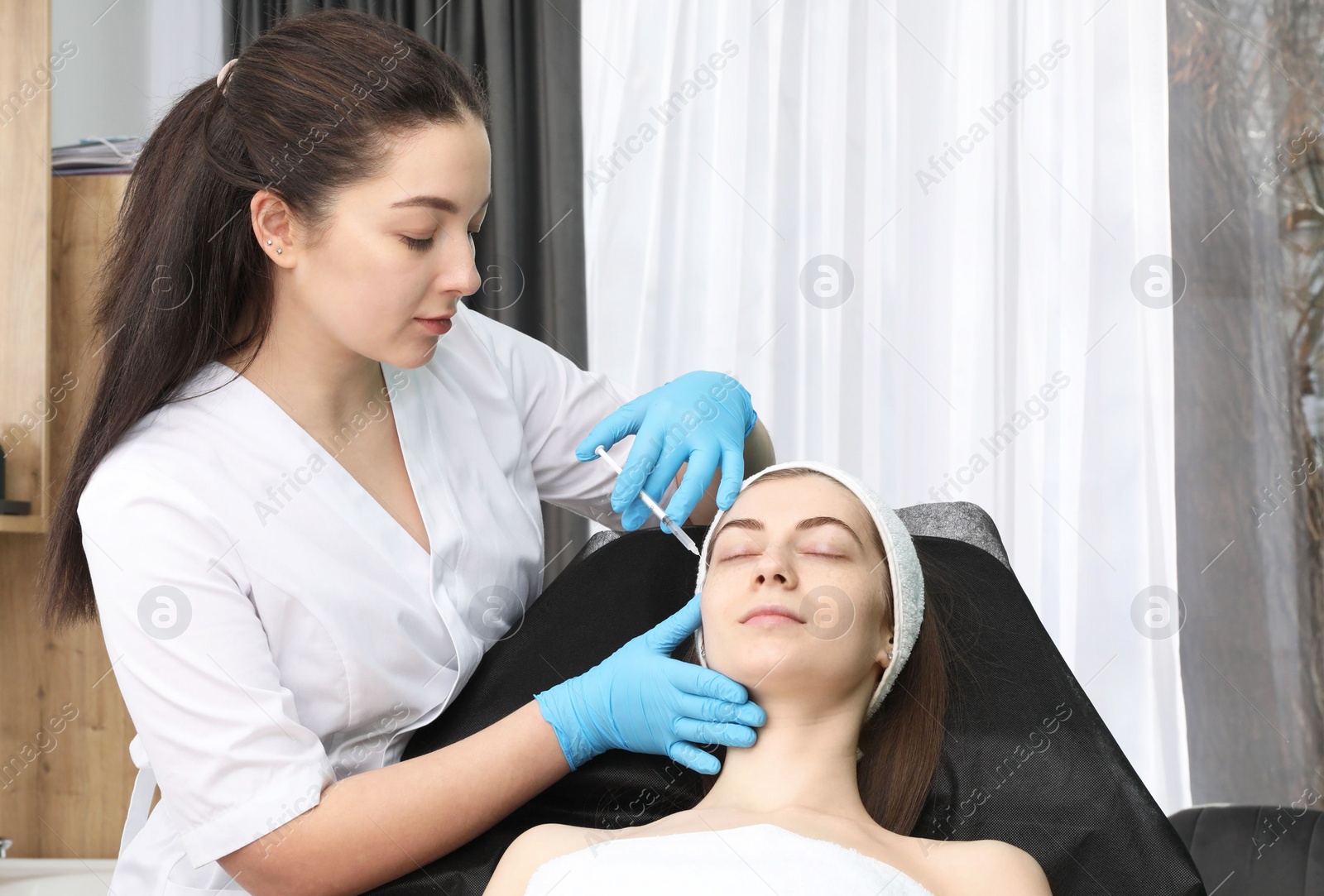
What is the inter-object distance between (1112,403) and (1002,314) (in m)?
0.31

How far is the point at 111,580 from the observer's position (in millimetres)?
1116

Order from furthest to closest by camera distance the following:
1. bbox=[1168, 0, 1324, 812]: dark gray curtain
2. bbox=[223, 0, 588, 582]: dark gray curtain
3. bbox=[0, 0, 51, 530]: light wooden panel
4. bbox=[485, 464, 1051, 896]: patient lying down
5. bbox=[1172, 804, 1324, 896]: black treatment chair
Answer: bbox=[223, 0, 588, 582]: dark gray curtain
bbox=[1168, 0, 1324, 812]: dark gray curtain
bbox=[0, 0, 51, 530]: light wooden panel
bbox=[1172, 804, 1324, 896]: black treatment chair
bbox=[485, 464, 1051, 896]: patient lying down

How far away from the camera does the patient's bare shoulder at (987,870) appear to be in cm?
104

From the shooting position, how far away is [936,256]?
2.45 meters

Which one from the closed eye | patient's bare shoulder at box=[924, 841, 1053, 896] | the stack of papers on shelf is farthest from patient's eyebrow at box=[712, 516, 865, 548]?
the stack of papers on shelf

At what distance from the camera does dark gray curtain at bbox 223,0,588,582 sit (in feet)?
8.18

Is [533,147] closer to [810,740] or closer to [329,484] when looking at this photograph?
[329,484]

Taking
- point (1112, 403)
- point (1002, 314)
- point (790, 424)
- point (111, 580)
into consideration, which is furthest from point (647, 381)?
point (111, 580)

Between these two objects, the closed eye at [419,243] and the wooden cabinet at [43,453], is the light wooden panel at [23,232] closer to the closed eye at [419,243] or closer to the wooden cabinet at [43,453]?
the wooden cabinet at [43,453]

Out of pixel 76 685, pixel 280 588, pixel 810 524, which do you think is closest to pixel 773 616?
pixel 810 524

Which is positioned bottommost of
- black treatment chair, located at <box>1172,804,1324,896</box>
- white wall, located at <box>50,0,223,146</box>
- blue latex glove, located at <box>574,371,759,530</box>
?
black treatment chair, located at <box>1172,804,1324,896</box>

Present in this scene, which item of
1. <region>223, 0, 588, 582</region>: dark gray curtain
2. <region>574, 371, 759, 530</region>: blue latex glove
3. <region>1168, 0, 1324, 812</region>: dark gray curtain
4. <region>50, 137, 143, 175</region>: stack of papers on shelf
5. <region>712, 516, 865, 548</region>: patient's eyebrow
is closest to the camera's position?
<region>712, 516, 865, 548</region>: patient's eyebrow

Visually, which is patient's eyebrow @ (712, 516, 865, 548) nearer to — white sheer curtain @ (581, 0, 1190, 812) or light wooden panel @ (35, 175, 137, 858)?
white sheer curtain @ (581, 0, 1190, 812)

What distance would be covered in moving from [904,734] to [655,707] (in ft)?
1.12
